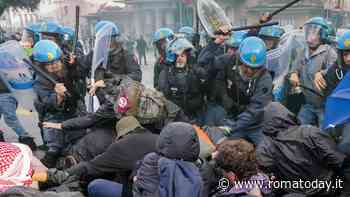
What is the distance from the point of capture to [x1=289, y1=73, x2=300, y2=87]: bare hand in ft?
15.9

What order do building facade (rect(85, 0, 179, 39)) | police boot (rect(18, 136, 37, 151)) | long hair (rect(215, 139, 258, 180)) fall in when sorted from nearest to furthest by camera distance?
long hair (rect(215, 139, 258, 180)), police boot (rect(18, 136, 37, 151)), building facade (rect(85, 0, 179, 39))

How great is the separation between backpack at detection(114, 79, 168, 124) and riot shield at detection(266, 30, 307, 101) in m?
1.89

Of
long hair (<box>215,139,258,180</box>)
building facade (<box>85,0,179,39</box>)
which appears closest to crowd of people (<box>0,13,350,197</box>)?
long hair (<box>215,139,258,180</box>)

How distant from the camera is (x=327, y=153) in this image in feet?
9.62

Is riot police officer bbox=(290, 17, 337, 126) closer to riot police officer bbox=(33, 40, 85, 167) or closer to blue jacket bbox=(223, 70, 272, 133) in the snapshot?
Answer: blue jacket bbox=(223, 70, 272, 133)

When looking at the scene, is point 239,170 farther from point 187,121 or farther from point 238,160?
point 187,121

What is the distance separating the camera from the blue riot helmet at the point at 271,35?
5312 mm

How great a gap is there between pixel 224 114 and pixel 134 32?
37981 mm

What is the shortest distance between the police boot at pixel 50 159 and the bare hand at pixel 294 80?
2.58 m

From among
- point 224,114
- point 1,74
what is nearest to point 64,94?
point 1,74

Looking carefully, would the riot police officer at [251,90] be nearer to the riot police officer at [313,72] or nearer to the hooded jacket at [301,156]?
the riot police officer at [313,72]

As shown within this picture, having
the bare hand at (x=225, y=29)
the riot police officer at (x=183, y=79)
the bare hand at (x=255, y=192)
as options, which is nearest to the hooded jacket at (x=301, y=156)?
the bare hand at (x=255, y=192)

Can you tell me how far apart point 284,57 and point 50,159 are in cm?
269

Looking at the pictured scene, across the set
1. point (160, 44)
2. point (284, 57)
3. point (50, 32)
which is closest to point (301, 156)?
point (284, 57)
